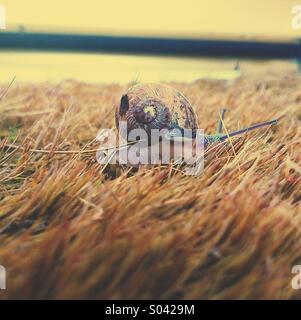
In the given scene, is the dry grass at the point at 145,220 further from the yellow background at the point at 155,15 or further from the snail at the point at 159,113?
the yellow background at the point at 155,15

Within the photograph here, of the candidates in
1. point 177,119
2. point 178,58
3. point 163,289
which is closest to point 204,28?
point 178,58

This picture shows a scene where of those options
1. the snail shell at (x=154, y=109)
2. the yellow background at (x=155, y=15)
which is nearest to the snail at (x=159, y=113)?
the snail shell at (x=154, y=109)

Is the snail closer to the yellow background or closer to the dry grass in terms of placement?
the dry grass

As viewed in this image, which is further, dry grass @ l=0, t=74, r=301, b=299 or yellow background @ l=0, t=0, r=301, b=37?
yellow background @ l=0, t=0, r=301, b=37

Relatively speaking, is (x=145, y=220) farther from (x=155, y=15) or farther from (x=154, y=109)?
(x=155, y=15)

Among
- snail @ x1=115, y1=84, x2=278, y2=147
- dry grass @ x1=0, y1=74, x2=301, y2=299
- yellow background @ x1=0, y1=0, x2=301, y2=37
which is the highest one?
yellow background @ x1=0, y1=0, x2=301, y2=37

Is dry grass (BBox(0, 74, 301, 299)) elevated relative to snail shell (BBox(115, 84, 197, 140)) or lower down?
lower down

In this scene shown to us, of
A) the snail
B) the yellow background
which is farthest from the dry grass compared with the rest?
the yellow background

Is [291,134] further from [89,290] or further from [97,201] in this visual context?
[89,290]
